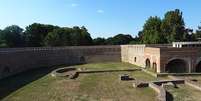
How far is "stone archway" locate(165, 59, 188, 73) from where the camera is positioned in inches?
1435

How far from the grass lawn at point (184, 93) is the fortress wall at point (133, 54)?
54.4 ft

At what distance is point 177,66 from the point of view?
36750 mm

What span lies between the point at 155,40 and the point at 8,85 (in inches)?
1371

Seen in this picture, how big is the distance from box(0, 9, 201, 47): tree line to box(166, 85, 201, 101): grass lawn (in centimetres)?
2970

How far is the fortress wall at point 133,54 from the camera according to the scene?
1722 inches

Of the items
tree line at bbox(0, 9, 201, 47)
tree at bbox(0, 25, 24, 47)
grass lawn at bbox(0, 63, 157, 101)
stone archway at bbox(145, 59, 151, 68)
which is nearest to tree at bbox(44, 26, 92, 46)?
tree line at bbox(0, 9, 201, 47)

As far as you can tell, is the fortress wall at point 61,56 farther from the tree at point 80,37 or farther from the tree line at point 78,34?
the tree at point 80,37

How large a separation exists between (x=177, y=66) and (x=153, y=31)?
83.6 ft

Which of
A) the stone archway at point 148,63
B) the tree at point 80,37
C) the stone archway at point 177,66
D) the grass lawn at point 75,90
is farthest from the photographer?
the tree at point 80,37

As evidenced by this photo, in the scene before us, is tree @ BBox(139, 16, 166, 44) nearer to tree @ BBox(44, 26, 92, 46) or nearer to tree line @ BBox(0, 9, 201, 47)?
tree line @ BBox(0, 9, 201, 47)

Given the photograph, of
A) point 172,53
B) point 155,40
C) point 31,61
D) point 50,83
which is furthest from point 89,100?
point 155,40

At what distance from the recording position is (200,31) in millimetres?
61188

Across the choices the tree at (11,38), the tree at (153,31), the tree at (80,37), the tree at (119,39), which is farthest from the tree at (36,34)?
the tree at (119,39)

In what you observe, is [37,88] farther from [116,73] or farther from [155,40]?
[155,40]
